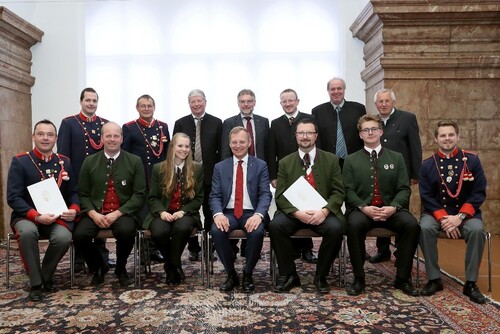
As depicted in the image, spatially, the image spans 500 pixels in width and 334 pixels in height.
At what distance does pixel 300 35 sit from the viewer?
252 inches

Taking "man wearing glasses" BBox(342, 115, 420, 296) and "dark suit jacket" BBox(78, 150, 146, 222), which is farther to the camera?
"dark suit jacket" BBox(78, 150, 146, 222)

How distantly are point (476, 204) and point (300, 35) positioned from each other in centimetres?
371

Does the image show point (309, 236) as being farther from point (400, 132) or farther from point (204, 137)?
point (204, 137)

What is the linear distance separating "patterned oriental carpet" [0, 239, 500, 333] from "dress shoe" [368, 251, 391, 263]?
653 millimetres

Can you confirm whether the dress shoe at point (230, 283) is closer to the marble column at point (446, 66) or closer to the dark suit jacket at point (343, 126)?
the dark suit jacket at point (343, 126)

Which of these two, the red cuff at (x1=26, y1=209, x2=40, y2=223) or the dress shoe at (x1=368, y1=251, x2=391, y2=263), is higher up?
the red cuff at (x1=26, y1=209, x2=40, y2=223)

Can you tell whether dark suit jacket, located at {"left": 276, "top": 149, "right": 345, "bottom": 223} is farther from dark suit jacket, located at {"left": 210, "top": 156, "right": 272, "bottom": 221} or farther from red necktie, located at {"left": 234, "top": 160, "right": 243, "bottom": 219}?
red necktie, located at {"left": 234, "top": 160, "right": 243, "bottom": 219}

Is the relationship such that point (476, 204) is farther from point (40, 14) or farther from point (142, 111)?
point (40, 14)

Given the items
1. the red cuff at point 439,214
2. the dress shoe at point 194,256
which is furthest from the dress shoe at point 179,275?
the red cuff at point 439,214

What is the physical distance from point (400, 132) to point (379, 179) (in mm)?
708

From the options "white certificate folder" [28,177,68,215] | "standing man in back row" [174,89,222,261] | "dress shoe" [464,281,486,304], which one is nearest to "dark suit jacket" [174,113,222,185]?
"standing man in back row" [174,89,222,261]

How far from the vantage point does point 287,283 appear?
3426 millimetres

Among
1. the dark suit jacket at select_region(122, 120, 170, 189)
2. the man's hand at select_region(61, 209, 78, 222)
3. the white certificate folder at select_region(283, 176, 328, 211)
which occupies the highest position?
the dark suit jacket at select_region(122, 120, 170, 189)

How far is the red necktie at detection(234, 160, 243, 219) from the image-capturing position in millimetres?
3619
